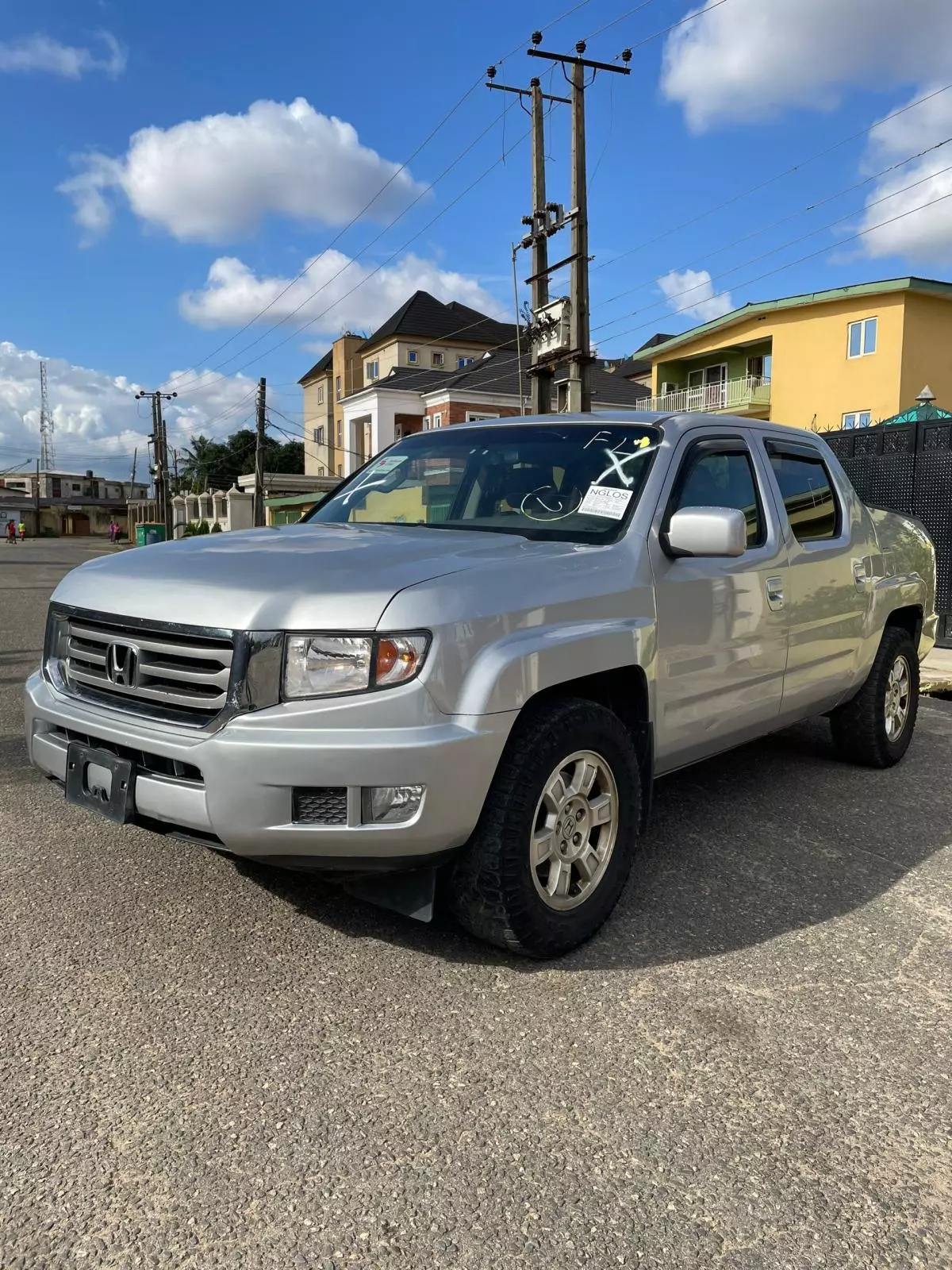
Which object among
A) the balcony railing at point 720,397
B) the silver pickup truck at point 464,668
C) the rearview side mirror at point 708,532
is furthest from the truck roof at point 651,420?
the balcony railing at point 720,397

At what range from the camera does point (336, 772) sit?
2.53 m

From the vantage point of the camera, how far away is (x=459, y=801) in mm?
2621

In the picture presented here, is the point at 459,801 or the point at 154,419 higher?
the point at 154,419

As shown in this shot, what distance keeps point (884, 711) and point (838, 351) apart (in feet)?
91.4

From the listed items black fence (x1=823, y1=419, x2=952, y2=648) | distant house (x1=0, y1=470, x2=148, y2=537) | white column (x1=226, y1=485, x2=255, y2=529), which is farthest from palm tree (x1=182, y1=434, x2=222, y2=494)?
black fence (x1=823, y1=419, x2=952, y2=648)

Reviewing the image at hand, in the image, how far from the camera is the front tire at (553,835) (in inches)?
108

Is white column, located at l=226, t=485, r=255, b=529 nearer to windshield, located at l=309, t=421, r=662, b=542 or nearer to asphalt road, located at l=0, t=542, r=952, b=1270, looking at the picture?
windshield, located at l=309, t=421, r=662, b=542

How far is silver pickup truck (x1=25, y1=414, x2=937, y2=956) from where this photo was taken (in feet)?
8.43

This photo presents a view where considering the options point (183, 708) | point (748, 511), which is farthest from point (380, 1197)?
point (748, 511)

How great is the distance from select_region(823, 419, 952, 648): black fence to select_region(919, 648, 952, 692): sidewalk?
40 centimetres

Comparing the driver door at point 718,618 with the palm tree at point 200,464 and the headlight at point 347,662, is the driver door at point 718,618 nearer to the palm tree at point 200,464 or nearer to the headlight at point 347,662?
the headlight at point 347,662

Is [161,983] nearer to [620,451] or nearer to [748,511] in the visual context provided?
[620,451]

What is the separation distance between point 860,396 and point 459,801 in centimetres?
3019

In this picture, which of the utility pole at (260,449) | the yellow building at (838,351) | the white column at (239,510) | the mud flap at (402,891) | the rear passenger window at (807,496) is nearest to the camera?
the mud flap at (402,891)
